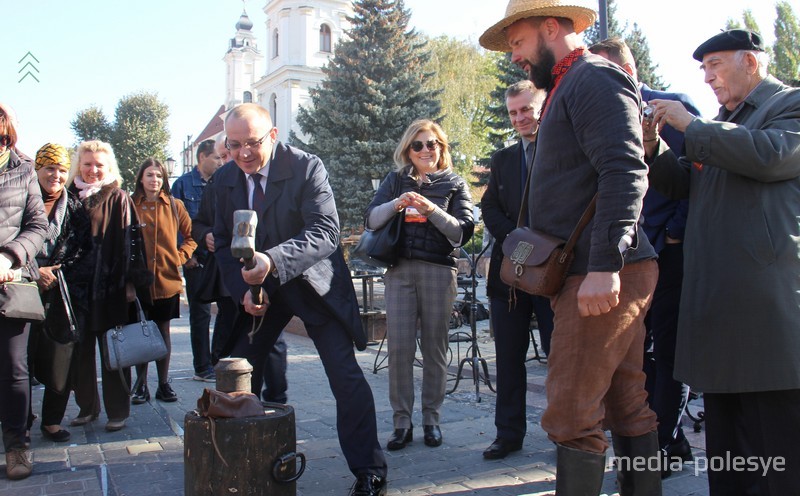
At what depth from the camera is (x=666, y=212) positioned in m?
4.02

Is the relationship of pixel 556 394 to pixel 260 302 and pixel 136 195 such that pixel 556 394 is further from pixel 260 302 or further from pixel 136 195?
pixel 136 195

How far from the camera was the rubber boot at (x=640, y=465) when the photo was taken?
299cm

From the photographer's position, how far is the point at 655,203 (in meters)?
4.09

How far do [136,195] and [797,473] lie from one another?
5369 mm

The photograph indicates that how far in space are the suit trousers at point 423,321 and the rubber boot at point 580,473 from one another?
1972mm

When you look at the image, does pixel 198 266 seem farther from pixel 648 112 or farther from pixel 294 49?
pixel 294 49

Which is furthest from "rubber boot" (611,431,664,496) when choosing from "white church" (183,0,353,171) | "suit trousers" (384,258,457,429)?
"white church" (183,0,353,171)

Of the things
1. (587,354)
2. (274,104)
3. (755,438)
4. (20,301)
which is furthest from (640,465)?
(274,104)

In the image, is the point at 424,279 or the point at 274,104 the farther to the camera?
the point at 274,104

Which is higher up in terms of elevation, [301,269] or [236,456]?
[301,269]

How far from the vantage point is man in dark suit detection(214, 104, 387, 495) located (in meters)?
3.59

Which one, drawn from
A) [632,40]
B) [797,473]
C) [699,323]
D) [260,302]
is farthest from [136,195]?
[632,40]

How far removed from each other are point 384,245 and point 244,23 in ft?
315

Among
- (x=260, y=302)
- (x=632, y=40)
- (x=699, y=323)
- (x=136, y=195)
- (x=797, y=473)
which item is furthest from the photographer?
(x=632, y=40)
